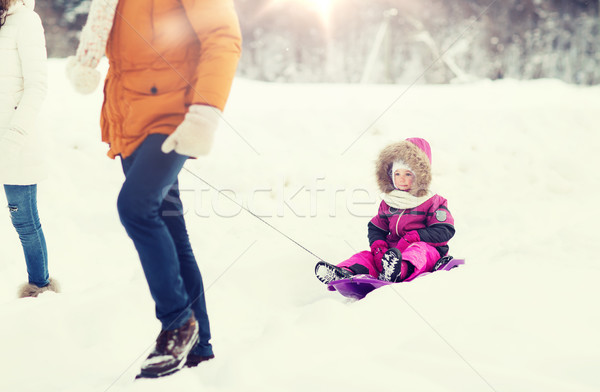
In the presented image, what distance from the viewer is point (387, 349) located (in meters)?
1.27

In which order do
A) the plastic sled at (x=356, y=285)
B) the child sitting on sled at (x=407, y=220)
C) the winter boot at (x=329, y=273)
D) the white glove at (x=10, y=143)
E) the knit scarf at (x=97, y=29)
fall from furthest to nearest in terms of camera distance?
the child sitting on sled at (x=407, y=220) < the winter boot at (x=329, y=273) < the plastic sled at (x=356, y=285) < the white glove at (x=10, y=143) < the knit scarf at (x=97, y=29)

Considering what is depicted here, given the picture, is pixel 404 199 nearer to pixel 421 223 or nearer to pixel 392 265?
pixel 421 223

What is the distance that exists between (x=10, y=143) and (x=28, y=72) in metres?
0.32

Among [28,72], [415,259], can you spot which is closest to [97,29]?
[28,72]

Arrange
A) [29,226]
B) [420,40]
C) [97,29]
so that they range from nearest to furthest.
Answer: [97,29]
[29,226]
[420,40]

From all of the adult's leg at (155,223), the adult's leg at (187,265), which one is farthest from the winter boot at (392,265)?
the adult's leg at (155,223)

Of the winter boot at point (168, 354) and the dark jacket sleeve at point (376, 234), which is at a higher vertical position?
the winter boot at point (168, 354)

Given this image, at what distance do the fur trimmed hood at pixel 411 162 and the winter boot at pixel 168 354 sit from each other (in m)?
1.78

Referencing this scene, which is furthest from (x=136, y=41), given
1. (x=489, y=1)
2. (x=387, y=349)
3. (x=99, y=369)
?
(x=489, y=1)

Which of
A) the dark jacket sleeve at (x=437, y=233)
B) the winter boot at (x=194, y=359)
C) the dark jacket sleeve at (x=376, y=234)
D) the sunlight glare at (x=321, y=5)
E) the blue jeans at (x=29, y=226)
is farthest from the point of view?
the sunlight glare at (x=321, y=5)

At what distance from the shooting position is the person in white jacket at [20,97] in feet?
6.00

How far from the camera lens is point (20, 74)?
1.87 meters

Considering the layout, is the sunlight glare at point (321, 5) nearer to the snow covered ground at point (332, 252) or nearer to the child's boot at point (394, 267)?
the snow covered ground at point (332, 252)

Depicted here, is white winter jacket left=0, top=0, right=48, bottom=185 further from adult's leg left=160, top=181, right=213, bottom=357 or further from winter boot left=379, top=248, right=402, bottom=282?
winter boot left=379, top=248, right=402, bottom=282
